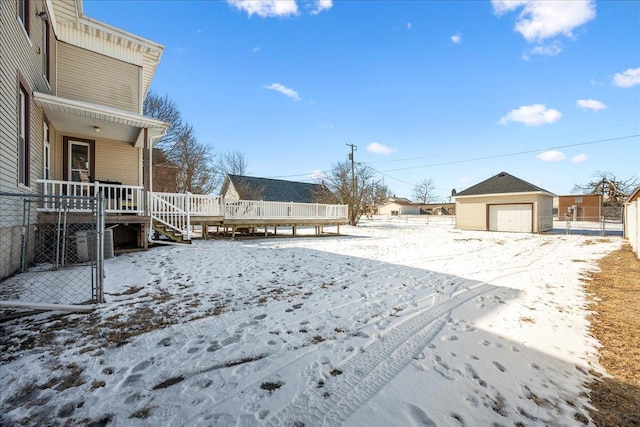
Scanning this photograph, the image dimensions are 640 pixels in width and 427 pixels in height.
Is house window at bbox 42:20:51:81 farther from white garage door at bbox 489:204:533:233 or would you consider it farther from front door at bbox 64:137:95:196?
white garage door at bbox 489:204:533:233

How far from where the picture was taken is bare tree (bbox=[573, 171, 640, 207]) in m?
39.9

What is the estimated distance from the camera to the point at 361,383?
234cm

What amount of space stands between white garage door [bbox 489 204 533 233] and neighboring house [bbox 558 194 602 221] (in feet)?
64.2

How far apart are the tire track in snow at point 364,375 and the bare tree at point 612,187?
54039mm

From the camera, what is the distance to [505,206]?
2102cm

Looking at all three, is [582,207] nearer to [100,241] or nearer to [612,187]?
[612,187]

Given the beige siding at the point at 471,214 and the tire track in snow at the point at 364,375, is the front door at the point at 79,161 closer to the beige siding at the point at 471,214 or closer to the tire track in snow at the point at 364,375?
the tire track in snow at the point at 364,375

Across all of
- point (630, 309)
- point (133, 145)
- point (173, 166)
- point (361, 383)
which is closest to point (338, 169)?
point (173, 166)

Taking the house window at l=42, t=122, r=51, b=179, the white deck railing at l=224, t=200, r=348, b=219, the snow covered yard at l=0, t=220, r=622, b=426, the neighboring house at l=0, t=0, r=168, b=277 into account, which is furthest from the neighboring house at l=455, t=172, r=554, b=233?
the house window at l=42, t=122, r=51, b=179

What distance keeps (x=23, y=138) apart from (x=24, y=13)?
2.59 metres

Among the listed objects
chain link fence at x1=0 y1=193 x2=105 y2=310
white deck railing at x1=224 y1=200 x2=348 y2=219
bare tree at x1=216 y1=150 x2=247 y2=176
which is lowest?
chain link fence at x1=0 y1=193 x2=105 y2=310

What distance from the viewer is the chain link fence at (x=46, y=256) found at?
12.8ft

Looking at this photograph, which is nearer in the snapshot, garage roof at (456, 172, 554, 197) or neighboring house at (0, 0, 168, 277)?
neighboring house at (0, 0, 168, 277)

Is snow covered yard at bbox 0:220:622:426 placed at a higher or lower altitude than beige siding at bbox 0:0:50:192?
lower
